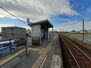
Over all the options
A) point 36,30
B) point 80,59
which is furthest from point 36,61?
point 36,30

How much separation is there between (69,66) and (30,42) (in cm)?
643

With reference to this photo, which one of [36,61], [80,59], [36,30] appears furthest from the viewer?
[36,30]

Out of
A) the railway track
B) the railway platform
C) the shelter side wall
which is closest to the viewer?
the railway platform

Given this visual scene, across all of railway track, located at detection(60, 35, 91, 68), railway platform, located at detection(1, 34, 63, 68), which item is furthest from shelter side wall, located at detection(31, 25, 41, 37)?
railway track, located at detection(60, 35, 91, 68)

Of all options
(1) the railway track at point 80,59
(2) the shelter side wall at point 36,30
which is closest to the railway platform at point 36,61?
(1) the railway track at point 80,59

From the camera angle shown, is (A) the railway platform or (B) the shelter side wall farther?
(B) the shelter side wall

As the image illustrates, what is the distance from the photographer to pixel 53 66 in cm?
476

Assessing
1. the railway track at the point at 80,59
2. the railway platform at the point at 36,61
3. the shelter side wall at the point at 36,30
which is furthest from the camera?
the shelter side wall at the point at 36,30

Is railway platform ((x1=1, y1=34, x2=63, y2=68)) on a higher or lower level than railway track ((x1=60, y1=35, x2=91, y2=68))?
higher

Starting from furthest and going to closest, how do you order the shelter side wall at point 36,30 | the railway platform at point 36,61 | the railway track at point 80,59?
1. the shelter side wall at point 36,30
2. the railway track at point 80,59
3. the railway platform at point 36,61

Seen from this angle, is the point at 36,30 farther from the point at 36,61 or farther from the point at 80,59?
the point at 80,59

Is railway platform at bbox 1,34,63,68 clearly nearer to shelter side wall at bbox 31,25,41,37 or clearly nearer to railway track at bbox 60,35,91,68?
railway track at bbox 60,35,91,68

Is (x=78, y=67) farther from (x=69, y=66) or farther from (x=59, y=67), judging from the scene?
(x=59, y=67)

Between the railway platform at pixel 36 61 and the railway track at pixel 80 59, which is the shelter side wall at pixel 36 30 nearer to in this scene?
the railway platform at pixel 36 61
